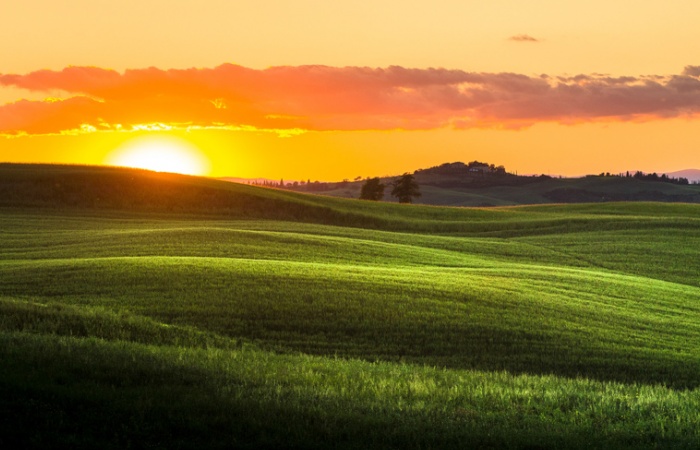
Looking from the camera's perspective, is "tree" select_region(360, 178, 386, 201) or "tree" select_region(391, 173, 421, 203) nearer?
"tree" select_region(391, 173, 421, 203)

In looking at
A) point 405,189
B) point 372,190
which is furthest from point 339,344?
point 372,190

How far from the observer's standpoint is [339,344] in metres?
21.7

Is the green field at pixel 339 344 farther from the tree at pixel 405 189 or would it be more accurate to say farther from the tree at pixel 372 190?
the tree at pixel 372 190

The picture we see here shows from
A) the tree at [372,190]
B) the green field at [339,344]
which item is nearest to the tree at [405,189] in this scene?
the tree at [372,190]

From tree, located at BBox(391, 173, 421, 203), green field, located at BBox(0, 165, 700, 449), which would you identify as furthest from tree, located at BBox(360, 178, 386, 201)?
green field, located at BBox(0, 165, 700, 449)

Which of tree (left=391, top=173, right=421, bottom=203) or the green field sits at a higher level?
tree (left=391, top=173, right=421, bottom=203)

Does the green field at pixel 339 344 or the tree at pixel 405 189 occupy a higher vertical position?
the tree at pixel 405 189

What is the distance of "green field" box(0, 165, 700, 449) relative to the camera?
11820 mm

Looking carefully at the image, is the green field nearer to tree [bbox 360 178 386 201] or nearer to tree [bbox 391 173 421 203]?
tree [bbox 391 173 421 203]

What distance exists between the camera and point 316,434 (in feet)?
37.8

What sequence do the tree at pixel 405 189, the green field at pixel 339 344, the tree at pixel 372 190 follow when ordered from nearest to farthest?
the green field at pixel 339 344 < the tree at pixel 405 189 < the tree at pixel 372 190

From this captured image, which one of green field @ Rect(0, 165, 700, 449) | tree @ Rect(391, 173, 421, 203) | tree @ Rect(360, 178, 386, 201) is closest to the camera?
green field @ Rect(0, 165, 700, 449)

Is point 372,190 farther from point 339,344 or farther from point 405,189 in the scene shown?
point 339,344

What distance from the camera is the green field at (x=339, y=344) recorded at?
11.8 m
